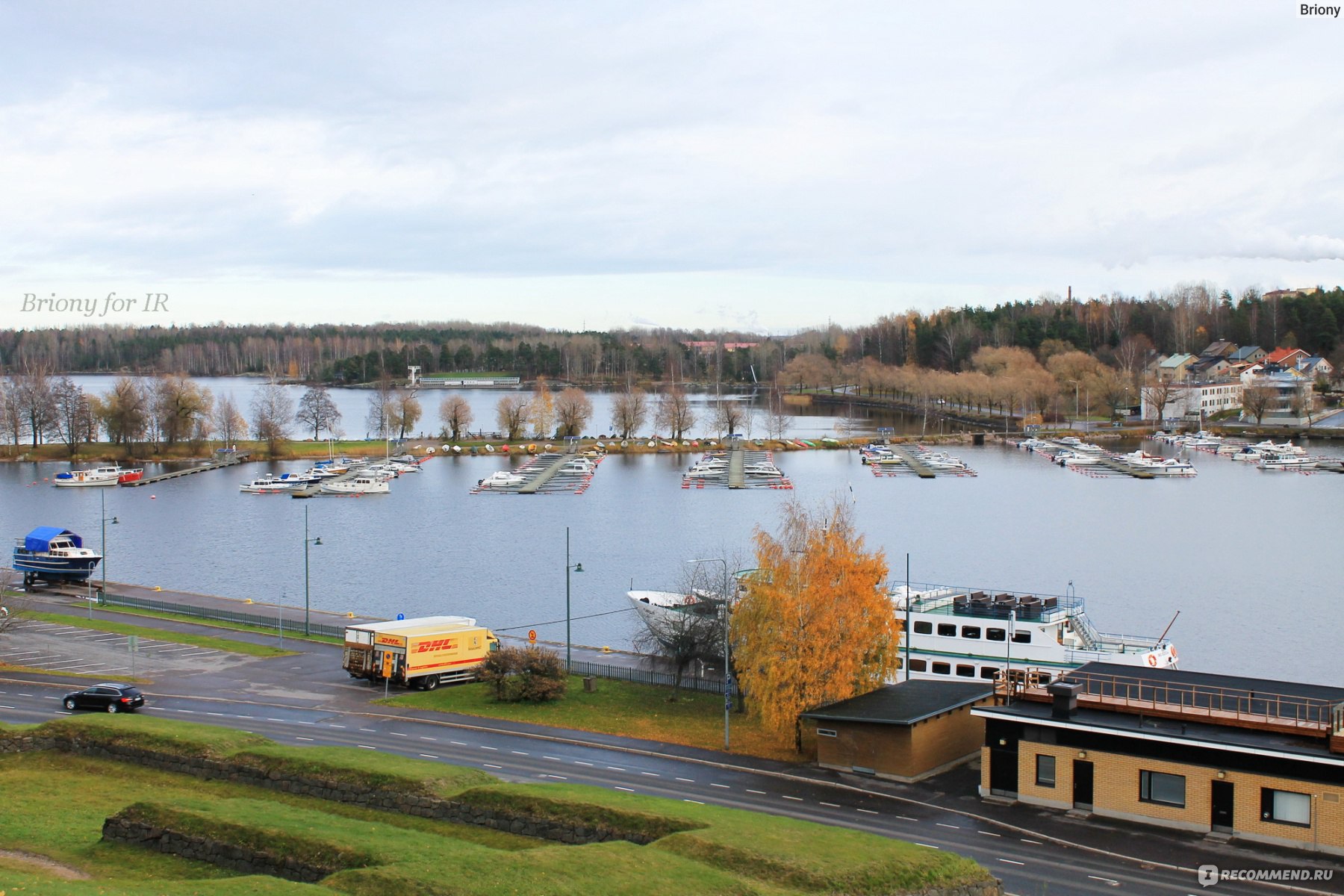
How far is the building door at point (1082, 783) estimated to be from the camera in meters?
22.8

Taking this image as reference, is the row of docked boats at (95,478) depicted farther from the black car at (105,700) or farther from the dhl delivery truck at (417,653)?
the black car at (105,700)

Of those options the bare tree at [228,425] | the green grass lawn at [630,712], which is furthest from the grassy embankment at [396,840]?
the bare tree at [228,425]

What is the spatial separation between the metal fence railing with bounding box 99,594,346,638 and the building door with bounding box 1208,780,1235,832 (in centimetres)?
2768

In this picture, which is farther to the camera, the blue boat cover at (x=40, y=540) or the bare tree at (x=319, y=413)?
the bare tree at (x=319, y=413)

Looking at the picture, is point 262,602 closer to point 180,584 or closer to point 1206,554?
point 180,584

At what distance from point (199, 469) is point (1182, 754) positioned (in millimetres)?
100292

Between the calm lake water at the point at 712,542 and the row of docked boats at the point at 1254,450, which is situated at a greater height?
the row of docked boats at the point at 1254,450

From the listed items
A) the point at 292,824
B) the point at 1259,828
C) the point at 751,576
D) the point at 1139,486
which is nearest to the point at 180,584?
the point at 751,576

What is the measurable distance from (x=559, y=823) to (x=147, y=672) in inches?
739

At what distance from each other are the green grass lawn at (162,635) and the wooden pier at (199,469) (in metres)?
59.0

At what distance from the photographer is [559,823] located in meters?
19.9

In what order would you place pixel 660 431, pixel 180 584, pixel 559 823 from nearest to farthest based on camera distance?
pixel 559 823 → pixel 180 584 → pixel 660 431

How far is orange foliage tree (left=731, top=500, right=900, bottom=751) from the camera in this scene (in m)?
28.5

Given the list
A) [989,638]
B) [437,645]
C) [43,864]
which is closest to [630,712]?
[437,645]
